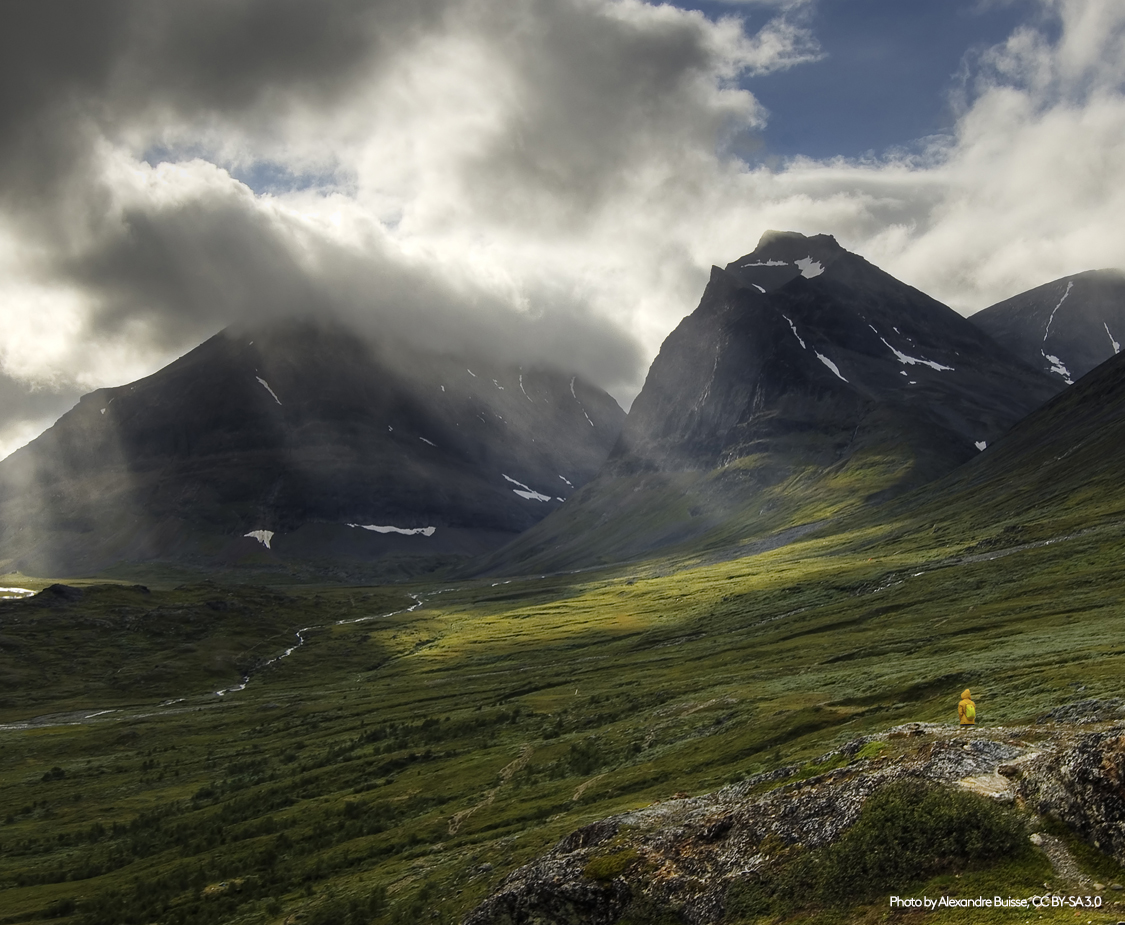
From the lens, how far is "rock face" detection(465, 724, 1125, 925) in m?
23.3

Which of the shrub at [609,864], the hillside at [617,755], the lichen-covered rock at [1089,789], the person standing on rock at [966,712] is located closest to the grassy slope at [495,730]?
the hillside at [617,755]

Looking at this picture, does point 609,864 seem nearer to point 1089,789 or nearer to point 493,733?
point 1089,789

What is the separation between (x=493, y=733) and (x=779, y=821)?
7297 cm

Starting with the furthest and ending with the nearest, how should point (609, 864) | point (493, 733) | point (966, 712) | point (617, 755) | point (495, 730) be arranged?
point (495, 730) < point (493, 733) < point (617, 755) < point (966, 712) < point (609, 864)

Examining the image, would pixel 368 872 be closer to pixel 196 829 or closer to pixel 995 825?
pixel 196 829

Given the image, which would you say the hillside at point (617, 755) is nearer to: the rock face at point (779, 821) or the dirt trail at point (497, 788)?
the rock face at point (779, 821)

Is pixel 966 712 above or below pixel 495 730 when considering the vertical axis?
above

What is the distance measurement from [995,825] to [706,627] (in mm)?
132844

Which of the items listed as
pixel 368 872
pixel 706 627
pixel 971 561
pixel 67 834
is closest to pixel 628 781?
pixel 368 872

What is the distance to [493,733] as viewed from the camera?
96562 millimetres

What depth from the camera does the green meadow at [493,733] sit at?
179 ft

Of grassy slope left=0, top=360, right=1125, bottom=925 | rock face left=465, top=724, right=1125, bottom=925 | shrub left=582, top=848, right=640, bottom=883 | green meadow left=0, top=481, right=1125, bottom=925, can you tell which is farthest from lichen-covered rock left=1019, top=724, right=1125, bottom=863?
shrub left=582, top=848, right=640, bottom=883

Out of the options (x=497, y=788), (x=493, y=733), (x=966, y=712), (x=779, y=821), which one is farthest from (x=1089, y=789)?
(x=493, y=733)

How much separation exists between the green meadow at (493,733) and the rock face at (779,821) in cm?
270
